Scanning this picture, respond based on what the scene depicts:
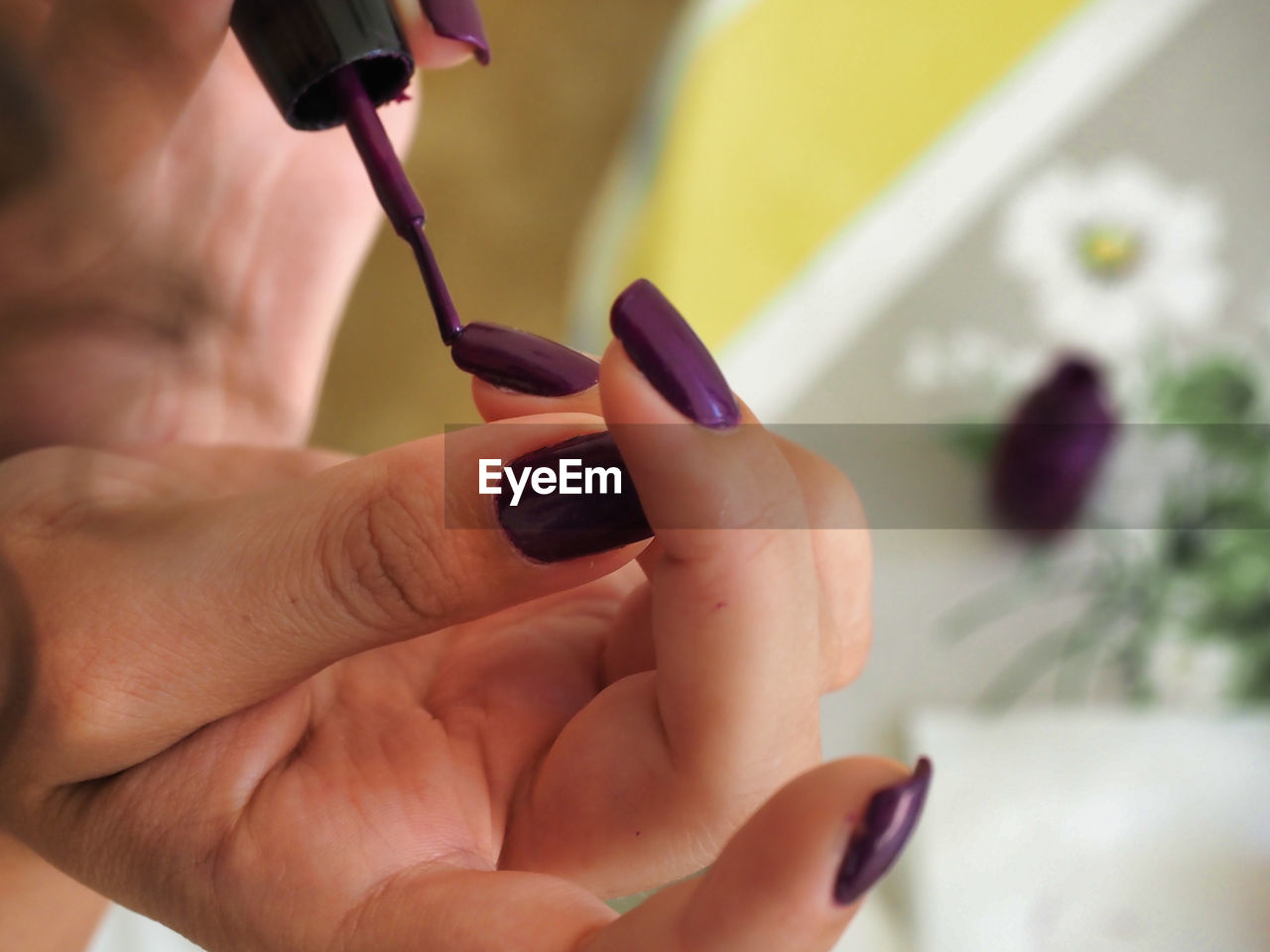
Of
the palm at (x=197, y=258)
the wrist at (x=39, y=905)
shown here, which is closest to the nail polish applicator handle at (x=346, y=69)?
the palm at (x=197, y=258)

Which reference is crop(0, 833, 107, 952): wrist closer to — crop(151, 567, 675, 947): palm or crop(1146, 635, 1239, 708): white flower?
crop(151, 567, 675, 947): palm

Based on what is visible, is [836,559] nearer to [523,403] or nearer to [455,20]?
[523,403]

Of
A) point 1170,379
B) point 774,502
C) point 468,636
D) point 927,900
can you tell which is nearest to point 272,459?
point 468,636

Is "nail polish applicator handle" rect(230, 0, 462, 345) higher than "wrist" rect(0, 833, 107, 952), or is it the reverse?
"nail polish applicator handle" rect(230, 0, 462, 345)

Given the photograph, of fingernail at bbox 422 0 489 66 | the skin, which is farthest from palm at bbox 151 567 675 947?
fingernail at bbox 422 0 489 66

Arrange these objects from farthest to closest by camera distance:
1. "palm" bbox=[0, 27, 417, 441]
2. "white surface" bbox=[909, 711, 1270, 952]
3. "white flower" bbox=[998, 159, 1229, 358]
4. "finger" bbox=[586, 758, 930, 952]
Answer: "white flower" bbox=[998, 159, 1229, 358] < "white surface" bbox=[909, 711, 1270, 952] < "palm" bbox=[0, 27, 417, 441] < "finger" bbox=[586, 758, 930, 952]

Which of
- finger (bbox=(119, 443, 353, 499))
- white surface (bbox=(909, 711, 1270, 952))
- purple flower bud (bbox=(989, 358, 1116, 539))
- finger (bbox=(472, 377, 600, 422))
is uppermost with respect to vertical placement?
finger (bbox=(119, 443, 353, 499))

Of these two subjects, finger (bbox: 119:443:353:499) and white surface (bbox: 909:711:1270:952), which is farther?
white surface (bbox: 909:711:1270:952)
